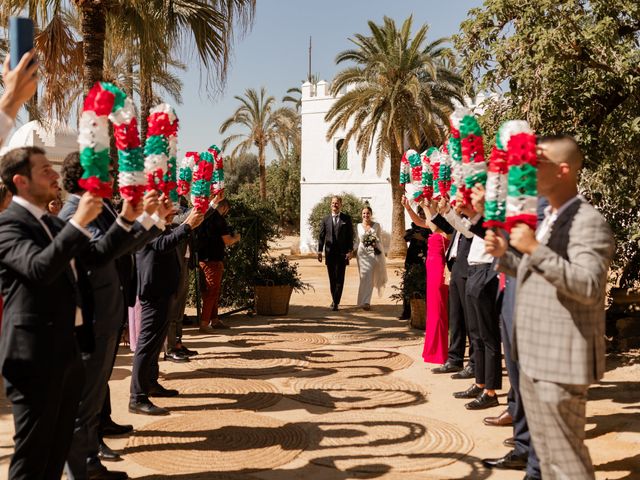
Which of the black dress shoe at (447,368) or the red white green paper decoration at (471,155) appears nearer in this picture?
the red white green paper decoration at (471,155)

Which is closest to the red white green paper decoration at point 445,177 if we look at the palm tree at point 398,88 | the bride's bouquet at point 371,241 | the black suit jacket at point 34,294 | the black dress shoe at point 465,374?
the black dress shoe at point 465,374

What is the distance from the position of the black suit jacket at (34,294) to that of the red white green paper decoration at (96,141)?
268 millimetres

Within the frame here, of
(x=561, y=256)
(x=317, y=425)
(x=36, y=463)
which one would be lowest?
(x=317, y=425)

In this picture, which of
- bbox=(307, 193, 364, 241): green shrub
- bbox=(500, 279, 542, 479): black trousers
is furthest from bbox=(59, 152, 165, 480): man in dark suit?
bbox=(307, 193, 364, 241): green shrub

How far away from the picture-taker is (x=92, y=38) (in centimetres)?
874

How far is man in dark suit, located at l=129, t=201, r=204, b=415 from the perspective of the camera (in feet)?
17.2

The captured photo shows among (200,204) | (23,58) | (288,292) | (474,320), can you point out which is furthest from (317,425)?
(288,292)

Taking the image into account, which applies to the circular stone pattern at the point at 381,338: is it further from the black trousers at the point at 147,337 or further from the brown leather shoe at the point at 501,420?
the black trousers at the point at 147,337

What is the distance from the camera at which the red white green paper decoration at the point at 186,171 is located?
6.37 metres

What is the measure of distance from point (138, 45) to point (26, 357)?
8423mm

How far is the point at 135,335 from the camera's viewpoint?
20.5 ft

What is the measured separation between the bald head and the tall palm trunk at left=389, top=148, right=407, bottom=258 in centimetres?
2063

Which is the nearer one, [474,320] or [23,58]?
[23,58]

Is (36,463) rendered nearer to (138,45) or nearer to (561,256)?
(561,256)
